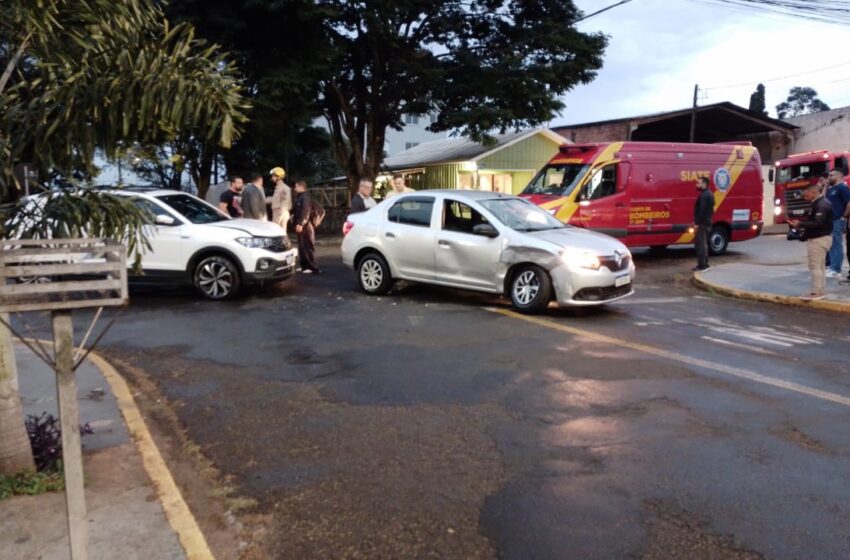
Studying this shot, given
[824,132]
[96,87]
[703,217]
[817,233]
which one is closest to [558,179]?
[703,217]

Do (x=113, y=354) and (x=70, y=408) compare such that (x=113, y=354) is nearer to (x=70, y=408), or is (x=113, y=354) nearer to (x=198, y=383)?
(x=198, y=383)

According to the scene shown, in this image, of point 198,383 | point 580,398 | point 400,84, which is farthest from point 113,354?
point 400,84

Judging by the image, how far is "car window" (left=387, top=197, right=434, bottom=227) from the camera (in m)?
10.0

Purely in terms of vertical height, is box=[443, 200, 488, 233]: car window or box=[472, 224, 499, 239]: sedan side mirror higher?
box=[443, 200, 488, 233]: car window

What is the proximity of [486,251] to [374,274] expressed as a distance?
82.7 inches

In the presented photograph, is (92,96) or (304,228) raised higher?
(92,96)

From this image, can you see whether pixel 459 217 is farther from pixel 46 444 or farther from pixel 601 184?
pixel 46 444

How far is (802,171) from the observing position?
23875 millimetres

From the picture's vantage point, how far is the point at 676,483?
13.2 ft

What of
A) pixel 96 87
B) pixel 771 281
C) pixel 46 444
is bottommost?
pixel 46 444

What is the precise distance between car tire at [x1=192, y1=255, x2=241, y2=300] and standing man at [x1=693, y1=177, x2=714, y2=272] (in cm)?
854

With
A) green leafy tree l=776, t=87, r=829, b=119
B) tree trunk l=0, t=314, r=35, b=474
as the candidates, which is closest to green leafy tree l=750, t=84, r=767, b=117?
green leafy tree l=776, t=87, r=829, b=119

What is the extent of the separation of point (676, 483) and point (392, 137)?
63.8 m

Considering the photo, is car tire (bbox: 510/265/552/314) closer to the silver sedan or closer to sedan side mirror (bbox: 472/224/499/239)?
the silver sedan
